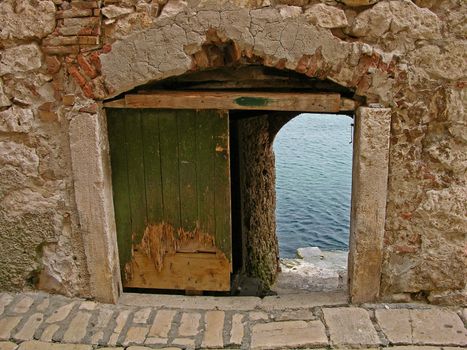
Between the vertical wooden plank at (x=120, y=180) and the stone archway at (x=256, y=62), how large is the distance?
99 millimetres

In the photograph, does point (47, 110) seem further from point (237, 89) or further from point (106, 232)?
point (237, 89)

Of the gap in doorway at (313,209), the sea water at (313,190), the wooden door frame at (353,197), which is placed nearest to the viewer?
Result: the wooden door frame at (353,197)

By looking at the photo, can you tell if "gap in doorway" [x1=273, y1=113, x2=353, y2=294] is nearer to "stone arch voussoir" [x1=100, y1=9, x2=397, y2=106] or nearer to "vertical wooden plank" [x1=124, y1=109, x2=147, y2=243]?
"vertical wooden plank" [x1=124, y1=109, x2=147, y2=243]

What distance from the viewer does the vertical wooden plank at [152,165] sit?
10.9 ft

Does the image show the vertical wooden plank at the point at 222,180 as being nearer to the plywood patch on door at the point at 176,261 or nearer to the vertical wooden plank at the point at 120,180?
the plywood patch on door at the point at 176,261

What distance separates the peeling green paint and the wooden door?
222 mm

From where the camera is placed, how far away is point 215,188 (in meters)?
3.43

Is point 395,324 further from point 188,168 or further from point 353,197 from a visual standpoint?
point 188,168

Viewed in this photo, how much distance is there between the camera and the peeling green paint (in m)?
3.06

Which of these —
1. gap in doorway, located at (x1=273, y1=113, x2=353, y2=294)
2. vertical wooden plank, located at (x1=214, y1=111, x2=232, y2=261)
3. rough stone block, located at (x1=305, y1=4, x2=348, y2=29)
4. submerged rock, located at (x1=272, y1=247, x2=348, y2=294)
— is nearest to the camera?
rough stone block, located at (x1=305, y1=4, x2=348, y2=29)

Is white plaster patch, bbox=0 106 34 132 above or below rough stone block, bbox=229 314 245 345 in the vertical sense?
above

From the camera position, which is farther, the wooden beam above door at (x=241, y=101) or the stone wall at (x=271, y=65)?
the wooden beam above door at (x=241, y=101)

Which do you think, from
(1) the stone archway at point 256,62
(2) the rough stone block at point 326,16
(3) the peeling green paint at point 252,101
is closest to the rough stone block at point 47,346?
(1) the stone archway at point 256,62

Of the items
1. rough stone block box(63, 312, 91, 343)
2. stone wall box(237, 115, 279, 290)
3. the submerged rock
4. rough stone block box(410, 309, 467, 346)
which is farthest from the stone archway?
stone wall box(237, 115, 279, 290)
